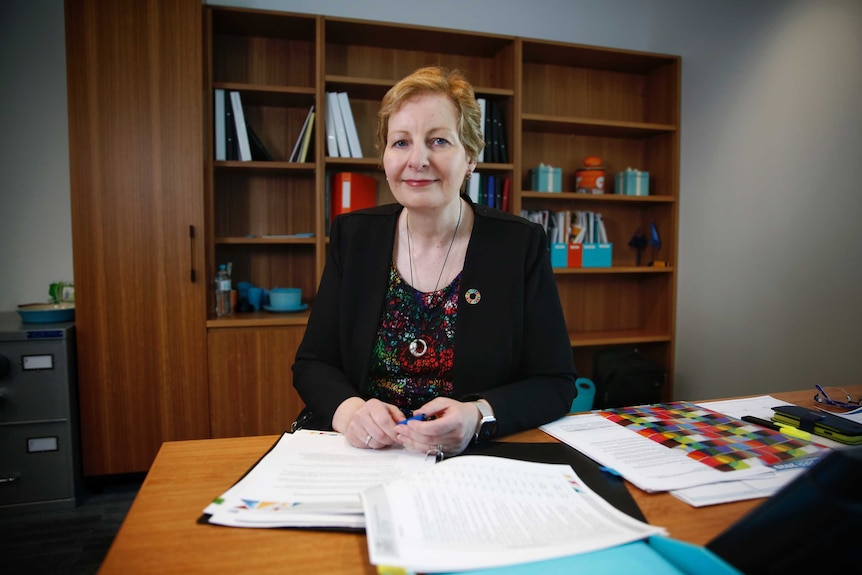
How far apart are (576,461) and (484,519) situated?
28cm

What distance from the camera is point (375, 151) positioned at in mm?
3023

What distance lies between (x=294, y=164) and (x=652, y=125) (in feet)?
7.13

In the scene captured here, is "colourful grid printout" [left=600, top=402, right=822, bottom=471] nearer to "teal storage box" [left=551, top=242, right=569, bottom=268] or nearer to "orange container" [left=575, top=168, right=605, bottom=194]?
"teal storage box" [left=551, top=242, right=569, bottom=268]

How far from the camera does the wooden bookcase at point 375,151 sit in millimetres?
2684

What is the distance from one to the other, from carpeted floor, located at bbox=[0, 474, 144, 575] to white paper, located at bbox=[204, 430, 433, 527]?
5.18 ft

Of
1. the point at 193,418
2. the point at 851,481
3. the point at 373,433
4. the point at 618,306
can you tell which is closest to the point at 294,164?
the point at 193,418

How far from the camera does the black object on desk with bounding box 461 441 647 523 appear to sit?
2.35 feet

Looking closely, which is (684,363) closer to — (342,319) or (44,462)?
(342,319)

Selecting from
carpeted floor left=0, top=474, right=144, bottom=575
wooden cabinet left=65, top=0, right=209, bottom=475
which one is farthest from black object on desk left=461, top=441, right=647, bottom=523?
wooden cabinet left=65, top=0, right=209, bottom=475

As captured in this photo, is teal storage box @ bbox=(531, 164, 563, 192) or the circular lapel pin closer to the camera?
the circular lapel pin

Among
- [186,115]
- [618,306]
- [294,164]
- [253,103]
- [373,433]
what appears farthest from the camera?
[618,306]

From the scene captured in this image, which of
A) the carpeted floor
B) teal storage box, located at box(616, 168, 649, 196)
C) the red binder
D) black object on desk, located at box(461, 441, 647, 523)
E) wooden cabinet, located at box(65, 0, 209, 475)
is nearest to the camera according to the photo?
black object on desk, located at box(461, 441, 647, 523)

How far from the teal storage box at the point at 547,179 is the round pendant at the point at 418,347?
2215mm

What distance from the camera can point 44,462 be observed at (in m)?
2.28
